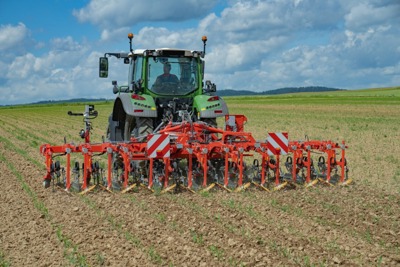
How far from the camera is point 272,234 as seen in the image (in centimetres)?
522

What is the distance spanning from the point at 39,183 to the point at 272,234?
173 inches

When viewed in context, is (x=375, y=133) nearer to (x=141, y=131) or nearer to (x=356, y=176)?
(x=356, y=176)

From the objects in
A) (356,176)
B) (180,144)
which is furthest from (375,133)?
(180,144)

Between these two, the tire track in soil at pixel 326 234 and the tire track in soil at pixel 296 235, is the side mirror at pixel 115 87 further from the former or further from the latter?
the tire track in soil at pixel 296 235

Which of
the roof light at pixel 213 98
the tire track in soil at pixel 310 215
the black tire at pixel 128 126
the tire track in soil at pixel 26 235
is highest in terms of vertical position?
the roof light at pixel 213 98

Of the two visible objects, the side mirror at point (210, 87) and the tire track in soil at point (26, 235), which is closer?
the tire track in soil at point (26, 235)

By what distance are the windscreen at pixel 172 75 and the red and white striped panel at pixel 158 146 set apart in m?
1.78

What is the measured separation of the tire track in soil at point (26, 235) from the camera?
4.68 metres

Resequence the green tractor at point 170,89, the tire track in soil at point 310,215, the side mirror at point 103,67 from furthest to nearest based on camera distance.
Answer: the side mirror at point 103,67, the green tractor at point 170,89, the tire track in soil at point 310,215

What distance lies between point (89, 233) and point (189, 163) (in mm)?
2599

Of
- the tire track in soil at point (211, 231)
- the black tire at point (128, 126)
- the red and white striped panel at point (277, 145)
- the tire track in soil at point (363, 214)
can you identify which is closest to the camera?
the tire track in soil at point (211, 231)

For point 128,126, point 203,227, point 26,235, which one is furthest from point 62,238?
point 128,126

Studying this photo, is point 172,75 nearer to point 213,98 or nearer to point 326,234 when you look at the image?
point 213,98

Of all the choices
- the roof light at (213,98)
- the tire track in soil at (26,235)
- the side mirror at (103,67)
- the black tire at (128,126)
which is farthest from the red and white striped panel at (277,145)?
the tire track in soil at (26,235)
